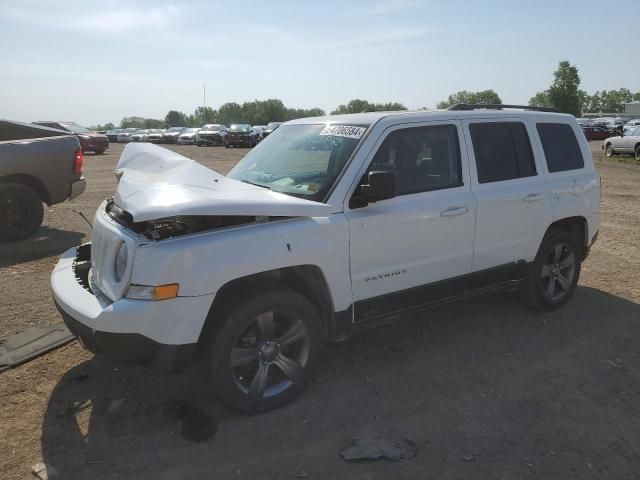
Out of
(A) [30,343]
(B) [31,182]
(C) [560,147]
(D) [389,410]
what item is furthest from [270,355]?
(B) [31,182]

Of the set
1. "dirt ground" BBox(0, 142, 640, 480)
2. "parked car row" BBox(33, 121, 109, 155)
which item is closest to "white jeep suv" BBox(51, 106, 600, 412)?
"dirt ground" BBox(0, 142, 640, 480)

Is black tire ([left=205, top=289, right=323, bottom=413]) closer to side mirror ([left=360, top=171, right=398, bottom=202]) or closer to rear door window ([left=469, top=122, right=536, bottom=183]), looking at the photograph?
side mirror ([left=360, top=171, right=398, bottom=202])

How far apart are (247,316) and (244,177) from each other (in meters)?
1.47

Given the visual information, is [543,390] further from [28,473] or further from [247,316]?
[28,473]

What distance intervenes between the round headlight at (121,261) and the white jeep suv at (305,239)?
0.06ft

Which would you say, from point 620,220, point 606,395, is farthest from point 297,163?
point 620,220

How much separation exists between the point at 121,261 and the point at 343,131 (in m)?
1.85

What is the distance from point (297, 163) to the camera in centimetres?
412

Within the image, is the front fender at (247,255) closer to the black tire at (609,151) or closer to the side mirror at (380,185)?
the side mirror at (380,185)

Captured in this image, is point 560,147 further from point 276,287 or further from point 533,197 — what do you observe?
point 276,287

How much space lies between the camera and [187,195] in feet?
10.4

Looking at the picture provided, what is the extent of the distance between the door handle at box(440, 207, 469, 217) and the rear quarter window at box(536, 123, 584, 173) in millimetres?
1286

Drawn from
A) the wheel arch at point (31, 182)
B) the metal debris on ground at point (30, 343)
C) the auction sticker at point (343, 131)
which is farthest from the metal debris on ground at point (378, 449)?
the wheel arch at point (31, 182)

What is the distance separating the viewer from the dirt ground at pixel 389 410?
117 inches
